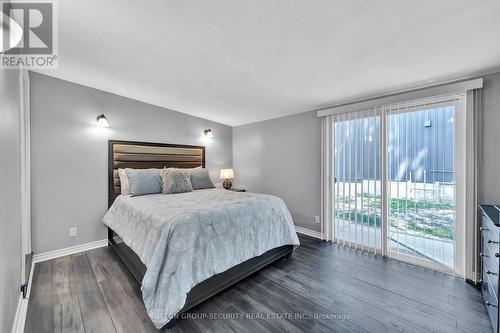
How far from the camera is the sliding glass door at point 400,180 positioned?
2400mm

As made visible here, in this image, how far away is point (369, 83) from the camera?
2.57 m

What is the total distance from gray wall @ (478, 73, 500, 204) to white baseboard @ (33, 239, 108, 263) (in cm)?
507

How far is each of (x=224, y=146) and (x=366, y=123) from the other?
3.17 meters

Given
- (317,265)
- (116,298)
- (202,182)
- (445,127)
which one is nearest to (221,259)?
(116,298)

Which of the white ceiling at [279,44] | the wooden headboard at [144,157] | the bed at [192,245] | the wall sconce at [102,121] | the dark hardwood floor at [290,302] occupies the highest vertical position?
the white ceiling at [279,44]

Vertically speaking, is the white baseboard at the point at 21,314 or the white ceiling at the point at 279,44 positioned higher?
the white ceiling at the point at 279,44

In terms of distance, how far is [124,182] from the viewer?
326cm

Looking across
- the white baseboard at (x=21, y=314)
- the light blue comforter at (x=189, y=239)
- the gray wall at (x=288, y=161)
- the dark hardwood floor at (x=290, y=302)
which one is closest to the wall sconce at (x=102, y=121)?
the light blue comforter at (x=189, y=239)

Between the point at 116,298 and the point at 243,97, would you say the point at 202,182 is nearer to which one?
the point at 243,97

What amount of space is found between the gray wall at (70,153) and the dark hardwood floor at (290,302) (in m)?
0.61

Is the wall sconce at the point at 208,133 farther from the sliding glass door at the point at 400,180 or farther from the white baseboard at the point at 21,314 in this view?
the white baseboard at the point at 21,314

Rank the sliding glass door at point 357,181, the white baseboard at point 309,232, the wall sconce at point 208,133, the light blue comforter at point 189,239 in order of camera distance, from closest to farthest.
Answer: the light blue comforter at point 189,239 < the sliding glass door at point 357,181 < the white baseboard at point 309,232 < the wall sconce at point 208,133

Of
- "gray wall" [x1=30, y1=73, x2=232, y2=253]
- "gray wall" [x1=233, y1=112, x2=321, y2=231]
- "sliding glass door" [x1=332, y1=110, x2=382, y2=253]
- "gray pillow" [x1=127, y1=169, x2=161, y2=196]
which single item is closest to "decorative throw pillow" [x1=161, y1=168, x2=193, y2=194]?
"gray pillow" [x1=127, y1=169, x2=161, y2=196]

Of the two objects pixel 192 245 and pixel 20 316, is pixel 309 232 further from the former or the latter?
pixel 20 316
